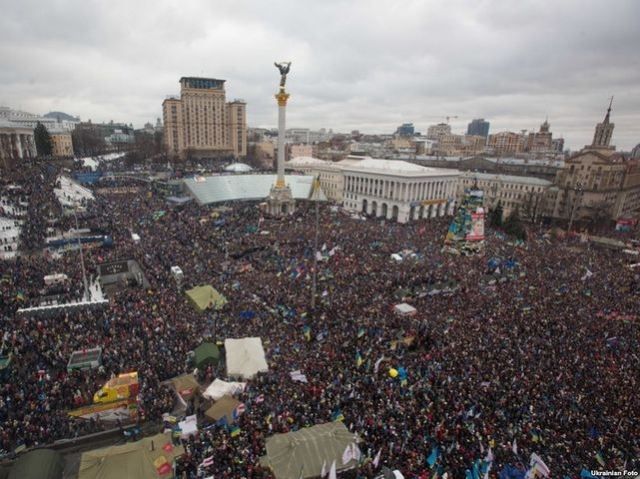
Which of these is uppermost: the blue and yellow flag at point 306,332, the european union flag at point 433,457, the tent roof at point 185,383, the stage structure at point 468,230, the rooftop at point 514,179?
the rooftop at point 514,179

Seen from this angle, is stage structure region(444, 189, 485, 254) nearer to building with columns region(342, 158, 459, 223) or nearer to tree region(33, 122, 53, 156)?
building with columns region(342, 158, 459, 223)

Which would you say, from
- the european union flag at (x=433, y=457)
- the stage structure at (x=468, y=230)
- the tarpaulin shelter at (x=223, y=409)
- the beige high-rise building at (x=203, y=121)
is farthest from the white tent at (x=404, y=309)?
the beige high-rise building at (x=203, y=121)

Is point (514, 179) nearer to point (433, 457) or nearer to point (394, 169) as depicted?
point (394, 169)

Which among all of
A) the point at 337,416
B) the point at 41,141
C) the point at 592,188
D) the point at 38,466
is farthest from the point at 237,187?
the point at 592,188

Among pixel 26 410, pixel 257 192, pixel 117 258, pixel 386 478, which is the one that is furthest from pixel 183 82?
pixel 386 478

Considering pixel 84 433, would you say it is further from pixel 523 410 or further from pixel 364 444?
pixel 523 410

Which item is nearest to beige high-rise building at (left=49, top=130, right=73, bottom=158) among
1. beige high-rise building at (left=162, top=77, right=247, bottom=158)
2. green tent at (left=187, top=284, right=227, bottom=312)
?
beige high-rise building at (left=162, top=77, right=247, bottom=158)

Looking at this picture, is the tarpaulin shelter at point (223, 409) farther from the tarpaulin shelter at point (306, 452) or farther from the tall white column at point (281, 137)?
the tall white column at point (281, 137)
